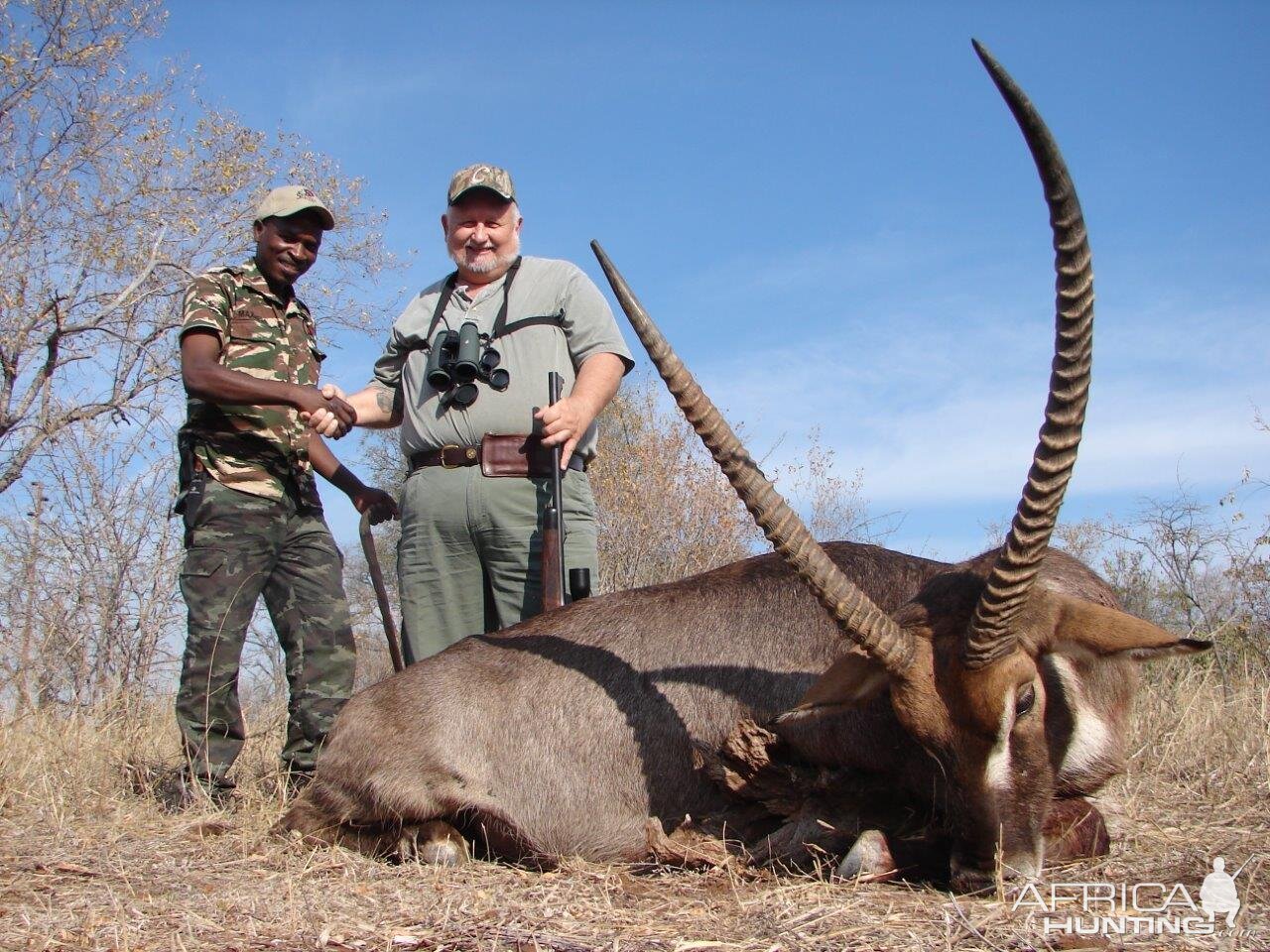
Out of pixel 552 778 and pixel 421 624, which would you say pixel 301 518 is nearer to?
pixel 421 624

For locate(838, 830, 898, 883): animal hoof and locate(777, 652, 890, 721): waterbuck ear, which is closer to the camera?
locate(838, 830, 898, 883): animal hoof

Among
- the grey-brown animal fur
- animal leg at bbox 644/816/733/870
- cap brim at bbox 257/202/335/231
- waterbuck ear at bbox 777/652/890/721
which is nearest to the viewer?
waterbuck ear at bbox 777/652/890/721

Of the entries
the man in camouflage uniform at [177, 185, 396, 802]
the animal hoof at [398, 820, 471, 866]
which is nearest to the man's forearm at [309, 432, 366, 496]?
the man in camouflage uniform at [177, 185, 396, 802]

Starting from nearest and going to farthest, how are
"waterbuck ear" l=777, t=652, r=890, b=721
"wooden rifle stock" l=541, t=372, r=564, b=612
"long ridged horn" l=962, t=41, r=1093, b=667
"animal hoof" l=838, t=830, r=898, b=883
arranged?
1. "long ridged horn" l=962, t=41, r=1093, b=667
2. "animal hoof" l=838, t=830, r=898, b=883
3. "waterbuck ear" l=777, t=652, r=890, b=721
4. "wooden rifle stock" l=541, t=372, r=564, b=612

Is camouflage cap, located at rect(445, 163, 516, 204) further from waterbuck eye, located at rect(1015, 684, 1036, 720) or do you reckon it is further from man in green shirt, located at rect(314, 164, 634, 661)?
waterbuck eye, located at rect(1015, 684, 1036, 720)

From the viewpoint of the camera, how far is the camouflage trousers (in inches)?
218

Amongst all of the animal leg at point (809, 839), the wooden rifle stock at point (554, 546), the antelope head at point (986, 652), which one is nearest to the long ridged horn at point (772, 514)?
the antelope head at point (986, 652)

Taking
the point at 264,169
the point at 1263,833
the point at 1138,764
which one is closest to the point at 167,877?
the point at 1263,833

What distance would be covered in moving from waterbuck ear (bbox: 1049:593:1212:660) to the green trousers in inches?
105

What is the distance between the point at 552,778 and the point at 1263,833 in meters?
2.57

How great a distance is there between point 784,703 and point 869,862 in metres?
0.84

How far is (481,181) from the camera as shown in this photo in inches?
227

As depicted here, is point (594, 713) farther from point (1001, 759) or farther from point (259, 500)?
point (259, 500)

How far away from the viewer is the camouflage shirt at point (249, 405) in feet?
18.6
